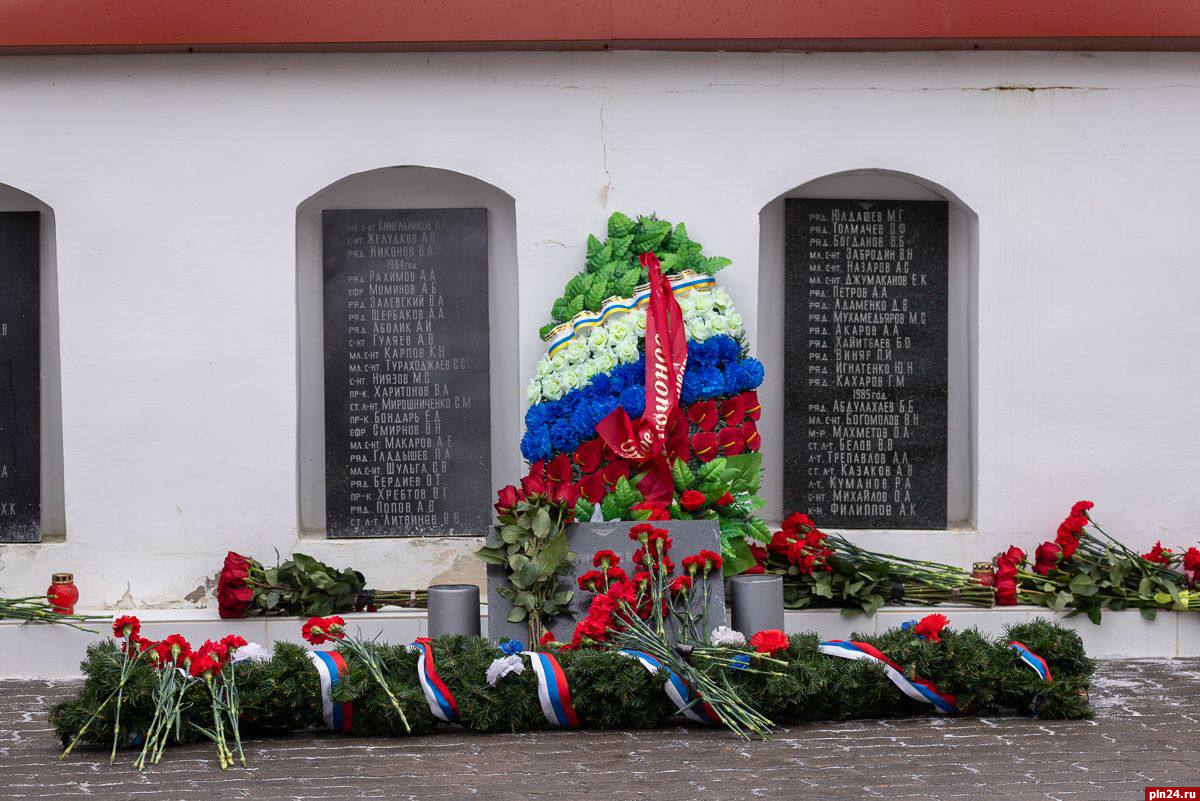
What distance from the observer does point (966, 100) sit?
7371 mm

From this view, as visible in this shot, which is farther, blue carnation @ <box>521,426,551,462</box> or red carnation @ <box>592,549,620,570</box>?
blue carnation @ <box>521,426,551,462</box>

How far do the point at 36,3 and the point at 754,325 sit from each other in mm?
3983

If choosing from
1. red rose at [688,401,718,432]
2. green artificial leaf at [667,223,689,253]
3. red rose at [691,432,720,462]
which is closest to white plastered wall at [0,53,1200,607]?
green artificial leaf at [667,223,689,253]

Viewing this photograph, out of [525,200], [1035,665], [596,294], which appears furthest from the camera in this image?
[525,200]

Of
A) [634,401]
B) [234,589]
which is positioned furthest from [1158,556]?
[234,589]

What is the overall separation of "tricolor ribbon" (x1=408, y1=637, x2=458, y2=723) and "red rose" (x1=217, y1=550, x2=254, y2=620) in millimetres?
1637

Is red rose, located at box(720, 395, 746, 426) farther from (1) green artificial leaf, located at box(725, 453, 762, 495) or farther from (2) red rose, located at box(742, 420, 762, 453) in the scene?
(1) green artificial leaf, located at box(725, 453, 762, 495)

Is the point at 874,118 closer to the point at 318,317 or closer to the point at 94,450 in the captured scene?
the point at 318,317

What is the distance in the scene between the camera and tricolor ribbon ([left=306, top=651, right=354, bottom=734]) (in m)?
5.42

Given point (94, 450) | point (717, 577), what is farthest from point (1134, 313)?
point (94, 450)

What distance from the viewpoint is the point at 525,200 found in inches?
289

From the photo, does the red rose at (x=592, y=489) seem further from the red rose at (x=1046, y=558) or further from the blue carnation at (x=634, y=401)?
the red rose at (x=1046, y=558)

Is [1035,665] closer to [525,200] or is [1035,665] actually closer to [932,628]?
[932,628]

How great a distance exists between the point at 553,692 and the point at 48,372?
380cm
